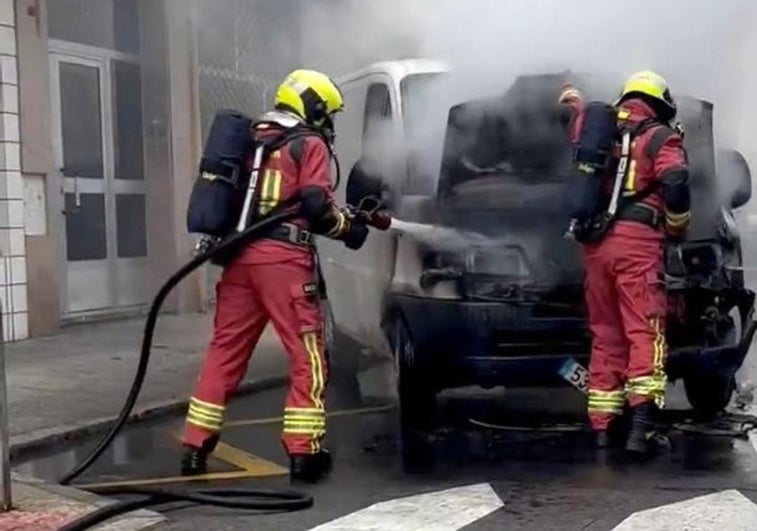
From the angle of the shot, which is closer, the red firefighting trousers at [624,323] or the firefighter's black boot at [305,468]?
the firefighter's black boot at [305,468]

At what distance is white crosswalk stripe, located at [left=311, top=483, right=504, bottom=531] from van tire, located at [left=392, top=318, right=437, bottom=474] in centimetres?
75

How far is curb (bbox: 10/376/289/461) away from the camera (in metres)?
6.68

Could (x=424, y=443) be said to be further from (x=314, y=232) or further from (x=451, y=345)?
(x=314, y=232)

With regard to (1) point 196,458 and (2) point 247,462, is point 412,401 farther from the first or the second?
(1) point 196,458

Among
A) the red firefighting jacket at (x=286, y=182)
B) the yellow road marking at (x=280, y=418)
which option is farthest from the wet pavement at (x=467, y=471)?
the red firefighting jacket at (x=286, y=182)

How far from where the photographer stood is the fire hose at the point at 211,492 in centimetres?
502

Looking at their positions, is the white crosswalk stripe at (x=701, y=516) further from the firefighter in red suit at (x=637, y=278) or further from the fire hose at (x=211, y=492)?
the fire hose at (x=211, y=492)

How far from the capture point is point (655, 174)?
241 inches

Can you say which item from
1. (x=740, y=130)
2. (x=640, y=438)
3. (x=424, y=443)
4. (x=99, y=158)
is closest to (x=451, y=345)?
(x=424, y=443)

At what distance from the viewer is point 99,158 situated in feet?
41.0

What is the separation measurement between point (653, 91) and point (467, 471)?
2.01 m

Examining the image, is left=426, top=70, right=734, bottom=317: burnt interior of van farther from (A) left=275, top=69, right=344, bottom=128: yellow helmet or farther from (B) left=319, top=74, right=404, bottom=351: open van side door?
(A) left=275, top=69, right=344, bottom=128: yellow helmet

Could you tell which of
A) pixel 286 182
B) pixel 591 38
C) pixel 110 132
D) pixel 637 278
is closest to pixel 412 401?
pixel 637 278

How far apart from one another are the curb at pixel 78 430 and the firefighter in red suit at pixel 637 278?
2714 mm
